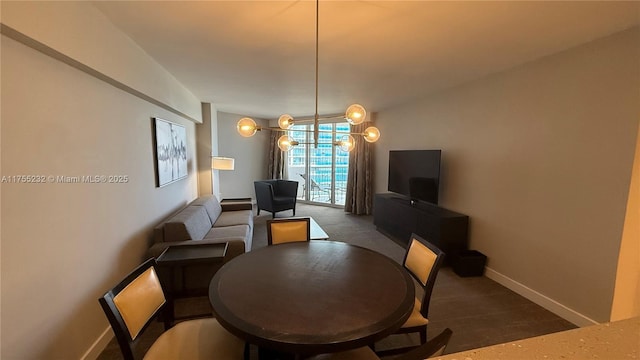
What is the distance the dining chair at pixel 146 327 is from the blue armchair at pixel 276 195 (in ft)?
13.1

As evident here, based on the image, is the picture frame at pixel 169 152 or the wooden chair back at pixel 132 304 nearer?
the wooden chair back at pixel 132 304

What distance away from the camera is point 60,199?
5.18 feet

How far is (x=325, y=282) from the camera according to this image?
1.50 m

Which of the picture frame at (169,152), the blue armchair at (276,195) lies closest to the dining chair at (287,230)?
the picture frame at (169,152)

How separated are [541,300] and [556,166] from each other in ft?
4.33

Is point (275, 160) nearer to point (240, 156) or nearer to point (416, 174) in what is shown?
point (240, 156)

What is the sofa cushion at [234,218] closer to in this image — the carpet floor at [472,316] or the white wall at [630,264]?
the carpet floor at [472,316]

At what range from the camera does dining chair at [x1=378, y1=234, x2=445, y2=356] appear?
1621mm

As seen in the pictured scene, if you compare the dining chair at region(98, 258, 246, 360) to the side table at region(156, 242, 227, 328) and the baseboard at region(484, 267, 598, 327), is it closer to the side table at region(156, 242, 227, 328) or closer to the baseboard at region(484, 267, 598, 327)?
the side table at region(156, 242, 227, 328)

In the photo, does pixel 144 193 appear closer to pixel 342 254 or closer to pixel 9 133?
pixel 9 133

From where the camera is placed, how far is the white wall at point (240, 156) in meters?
6.40

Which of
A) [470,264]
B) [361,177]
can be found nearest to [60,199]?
[470,264]

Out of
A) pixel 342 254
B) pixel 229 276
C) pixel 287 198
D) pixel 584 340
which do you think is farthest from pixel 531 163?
pixel 287 198

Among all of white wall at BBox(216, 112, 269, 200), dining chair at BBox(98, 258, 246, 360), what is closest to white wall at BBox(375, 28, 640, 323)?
dining chair at BBox(98, 258, 246, 360)
